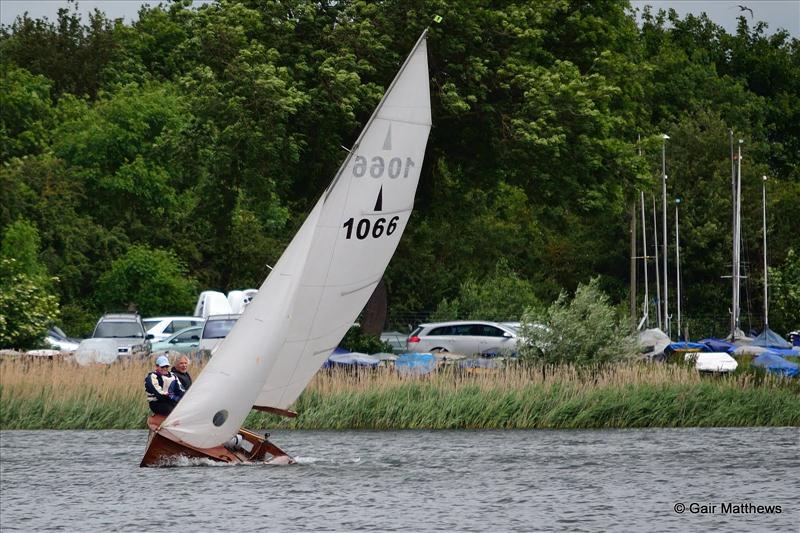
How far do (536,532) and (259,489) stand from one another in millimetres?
5683

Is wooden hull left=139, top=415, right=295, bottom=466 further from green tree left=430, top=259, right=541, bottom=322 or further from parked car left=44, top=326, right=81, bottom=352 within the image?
green tree left=430, top=259, right=541, bottom=322

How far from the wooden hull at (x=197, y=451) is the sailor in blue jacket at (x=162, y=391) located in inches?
8.8

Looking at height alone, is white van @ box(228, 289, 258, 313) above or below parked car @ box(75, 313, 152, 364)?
above

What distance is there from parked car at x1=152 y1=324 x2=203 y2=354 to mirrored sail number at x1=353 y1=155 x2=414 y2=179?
62.9 feet

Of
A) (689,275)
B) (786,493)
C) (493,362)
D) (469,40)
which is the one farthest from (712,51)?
(786,493)

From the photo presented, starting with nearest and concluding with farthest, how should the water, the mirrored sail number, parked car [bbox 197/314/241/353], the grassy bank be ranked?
the water < the mirrored sail number < the grassy bank < parked car [bbox 197/314/241/353]

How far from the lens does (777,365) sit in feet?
118

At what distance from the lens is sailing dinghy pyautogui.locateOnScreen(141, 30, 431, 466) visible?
79.8 feet

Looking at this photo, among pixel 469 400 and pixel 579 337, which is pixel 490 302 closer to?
pixel 579 337

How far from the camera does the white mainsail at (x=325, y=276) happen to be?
24328 mm

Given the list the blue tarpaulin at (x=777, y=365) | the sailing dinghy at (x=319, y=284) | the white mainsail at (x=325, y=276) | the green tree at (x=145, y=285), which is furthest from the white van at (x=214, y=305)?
the white mainsail at (x=325, y=276)

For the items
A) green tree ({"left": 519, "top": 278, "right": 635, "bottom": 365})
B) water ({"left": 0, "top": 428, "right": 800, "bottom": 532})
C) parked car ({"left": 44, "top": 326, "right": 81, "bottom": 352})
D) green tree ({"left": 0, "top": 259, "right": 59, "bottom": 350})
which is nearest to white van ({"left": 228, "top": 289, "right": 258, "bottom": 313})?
parked car ({"left": 44, "top": 326, "right": 81, "bottom": 352})

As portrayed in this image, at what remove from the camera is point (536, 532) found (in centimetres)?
2006

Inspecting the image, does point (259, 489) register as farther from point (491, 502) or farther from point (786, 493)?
point (786, 493)
